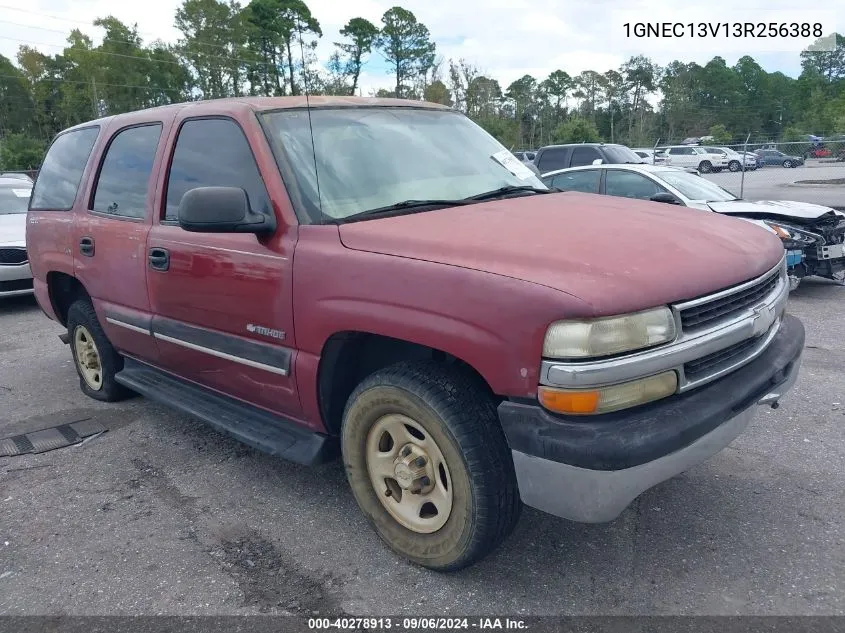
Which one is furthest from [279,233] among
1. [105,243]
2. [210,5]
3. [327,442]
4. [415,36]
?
[210,5]

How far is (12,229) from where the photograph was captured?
862 cm

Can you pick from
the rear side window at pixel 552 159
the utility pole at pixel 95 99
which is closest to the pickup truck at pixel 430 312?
the rear side window at pixel 552 159

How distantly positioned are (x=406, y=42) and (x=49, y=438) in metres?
35.3

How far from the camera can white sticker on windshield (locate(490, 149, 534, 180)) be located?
378cm

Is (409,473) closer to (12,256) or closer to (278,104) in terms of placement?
(278,104)

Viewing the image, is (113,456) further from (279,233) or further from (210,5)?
(210,5)

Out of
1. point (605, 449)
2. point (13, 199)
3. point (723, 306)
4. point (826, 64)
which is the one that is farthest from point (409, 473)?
point (826, 64)

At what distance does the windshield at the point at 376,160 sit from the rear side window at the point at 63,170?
6.90 ft

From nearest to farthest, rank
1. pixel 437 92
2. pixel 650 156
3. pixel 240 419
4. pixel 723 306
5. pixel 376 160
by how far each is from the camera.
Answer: pixel 723 306 → pixel 376 160 → pixel 240 419 → pixel 650 156 → pixel 437 92

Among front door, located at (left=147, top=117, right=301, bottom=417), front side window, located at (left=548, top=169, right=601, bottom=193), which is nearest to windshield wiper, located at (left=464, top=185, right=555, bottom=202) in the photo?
front door, located at (left=147, top=117, right=301, bottom=417)

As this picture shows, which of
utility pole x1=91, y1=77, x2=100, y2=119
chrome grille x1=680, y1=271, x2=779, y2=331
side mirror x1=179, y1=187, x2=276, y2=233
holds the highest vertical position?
utility pole x1=91, y1=77, x2=100, y2=119

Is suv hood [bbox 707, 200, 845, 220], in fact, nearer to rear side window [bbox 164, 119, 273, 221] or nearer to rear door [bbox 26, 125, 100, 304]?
rear side window [bbox 164, 119, 273, 221]

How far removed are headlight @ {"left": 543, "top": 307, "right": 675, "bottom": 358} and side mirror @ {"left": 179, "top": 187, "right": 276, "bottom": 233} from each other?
144cm

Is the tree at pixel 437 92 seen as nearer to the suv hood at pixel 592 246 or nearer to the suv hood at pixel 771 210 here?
the suv hood at pixel 771 210
